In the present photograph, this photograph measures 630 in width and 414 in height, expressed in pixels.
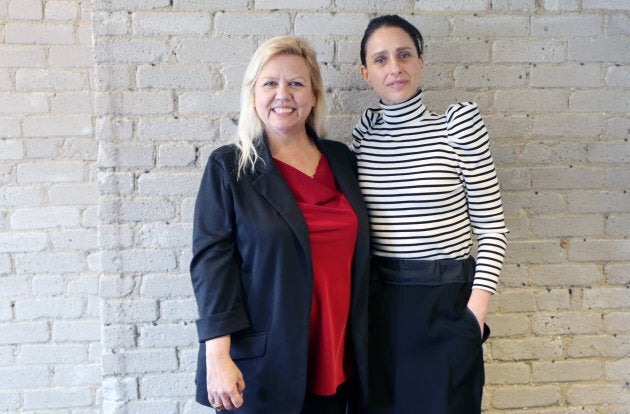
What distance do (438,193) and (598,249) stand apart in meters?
0.89

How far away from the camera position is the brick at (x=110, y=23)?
1779 mm

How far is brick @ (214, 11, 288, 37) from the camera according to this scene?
1827 mm

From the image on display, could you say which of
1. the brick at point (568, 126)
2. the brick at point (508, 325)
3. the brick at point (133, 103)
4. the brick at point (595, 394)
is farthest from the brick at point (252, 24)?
the brick at point (595, 394)

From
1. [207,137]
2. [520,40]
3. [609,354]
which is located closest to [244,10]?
[207,137]

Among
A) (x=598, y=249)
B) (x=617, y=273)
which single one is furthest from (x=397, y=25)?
(x=617, y=273)

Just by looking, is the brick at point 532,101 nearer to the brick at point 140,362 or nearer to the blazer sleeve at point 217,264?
the blazer sleeve at point 217,264

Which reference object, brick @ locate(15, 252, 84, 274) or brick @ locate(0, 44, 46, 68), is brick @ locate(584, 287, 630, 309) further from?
brick @ locate(0, 44, 46, 68)

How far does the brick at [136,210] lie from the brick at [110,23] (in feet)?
1.84

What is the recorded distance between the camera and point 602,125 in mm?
1980

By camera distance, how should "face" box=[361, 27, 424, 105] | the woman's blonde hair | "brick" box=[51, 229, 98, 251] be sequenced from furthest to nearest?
"brick" box=[51, 229, 98, 251] → "face" box=[361, 27, 424, 105] → the woman's blonde hair

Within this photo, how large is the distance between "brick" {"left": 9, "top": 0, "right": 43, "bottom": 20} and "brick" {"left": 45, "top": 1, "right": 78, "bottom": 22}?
33mm

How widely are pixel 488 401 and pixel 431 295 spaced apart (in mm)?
779

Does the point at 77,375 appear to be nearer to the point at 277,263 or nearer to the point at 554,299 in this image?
the point at 277,263

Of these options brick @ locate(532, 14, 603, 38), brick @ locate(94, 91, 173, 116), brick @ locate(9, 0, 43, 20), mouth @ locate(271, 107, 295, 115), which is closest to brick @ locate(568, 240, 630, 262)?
brick @ locate(532, 14, 603, 38)
